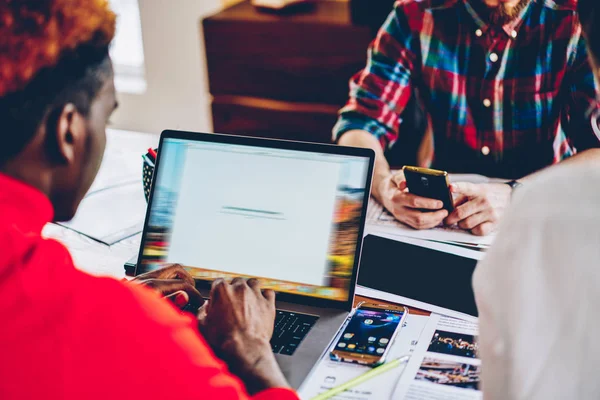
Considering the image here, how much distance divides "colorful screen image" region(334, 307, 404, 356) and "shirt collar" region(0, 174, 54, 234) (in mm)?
478

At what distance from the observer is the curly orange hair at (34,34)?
637 millimetres

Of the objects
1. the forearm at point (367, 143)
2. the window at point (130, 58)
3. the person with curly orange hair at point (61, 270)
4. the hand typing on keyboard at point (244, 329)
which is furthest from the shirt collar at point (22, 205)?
the window at point (130, 58)

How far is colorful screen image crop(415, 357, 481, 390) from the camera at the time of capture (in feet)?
3.01

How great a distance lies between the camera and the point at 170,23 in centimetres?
333

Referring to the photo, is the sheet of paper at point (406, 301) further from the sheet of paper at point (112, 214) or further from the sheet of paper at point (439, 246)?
the sheet of paper at point (112, 214)

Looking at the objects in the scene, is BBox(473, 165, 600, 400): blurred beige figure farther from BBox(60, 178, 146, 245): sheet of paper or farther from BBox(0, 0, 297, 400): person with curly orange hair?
BBox(60, 178, 146, 245): sheet of paper

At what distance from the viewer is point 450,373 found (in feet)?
3.08

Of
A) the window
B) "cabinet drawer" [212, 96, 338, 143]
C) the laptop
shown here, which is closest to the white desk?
the laptop

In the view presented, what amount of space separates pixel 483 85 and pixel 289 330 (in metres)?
0.93

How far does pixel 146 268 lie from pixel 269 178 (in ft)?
0.83

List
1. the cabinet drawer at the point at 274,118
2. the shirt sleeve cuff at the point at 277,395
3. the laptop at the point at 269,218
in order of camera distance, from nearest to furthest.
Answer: the shirt sleeve cuff at the point at 277,395 < the laptop at the point at 269,218 < the cabinet drawer at the point at 274,118

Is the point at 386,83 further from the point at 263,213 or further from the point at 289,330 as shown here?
the point at 289,330

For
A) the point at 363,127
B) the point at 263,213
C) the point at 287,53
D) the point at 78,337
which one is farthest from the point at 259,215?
the point at 287,53

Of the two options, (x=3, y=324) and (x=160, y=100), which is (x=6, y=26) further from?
(x=160, y=100)
